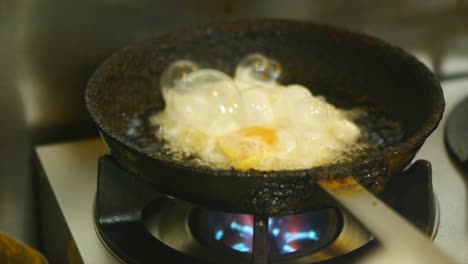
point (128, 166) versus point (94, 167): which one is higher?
point (128, 166)

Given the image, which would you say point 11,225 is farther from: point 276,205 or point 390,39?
point 390,39

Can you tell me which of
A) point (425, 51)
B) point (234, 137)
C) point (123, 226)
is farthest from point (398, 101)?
point (123, 226)

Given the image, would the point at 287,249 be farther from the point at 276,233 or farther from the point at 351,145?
the point at 351,145

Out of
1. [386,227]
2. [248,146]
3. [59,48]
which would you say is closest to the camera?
[386,227]

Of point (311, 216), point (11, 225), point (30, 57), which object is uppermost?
point (30, 57)

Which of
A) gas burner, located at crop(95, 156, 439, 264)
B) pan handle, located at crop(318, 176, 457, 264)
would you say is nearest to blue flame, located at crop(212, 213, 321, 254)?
gas burner, located at crop(95, 156, 439, 264)

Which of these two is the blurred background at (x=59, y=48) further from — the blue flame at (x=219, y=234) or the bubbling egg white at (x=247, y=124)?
the blue flame at (x=219, y=234)

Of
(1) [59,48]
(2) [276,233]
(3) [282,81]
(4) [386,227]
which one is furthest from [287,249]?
(1) [59,48]
